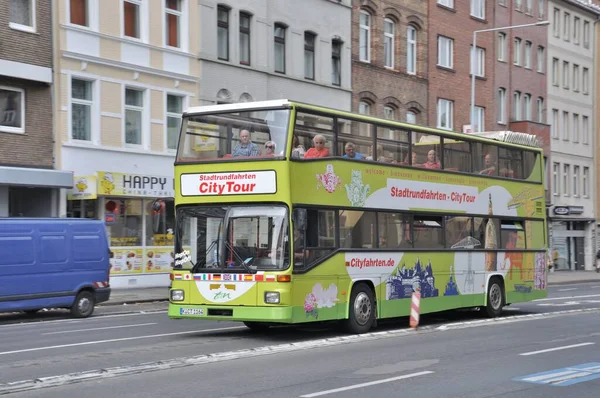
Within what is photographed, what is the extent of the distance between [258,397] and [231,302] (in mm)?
5893

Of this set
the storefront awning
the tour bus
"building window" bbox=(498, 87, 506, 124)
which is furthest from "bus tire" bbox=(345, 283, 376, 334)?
"building window" bbox=(498, 87, 506, 124)

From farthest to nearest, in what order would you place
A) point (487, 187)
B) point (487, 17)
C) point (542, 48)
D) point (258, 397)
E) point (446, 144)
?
point (542, 48) < point (487, 17) < point (487, 187) < point (446, 144) < point (258, 397)

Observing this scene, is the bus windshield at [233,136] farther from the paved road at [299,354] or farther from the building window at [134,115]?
the building window at [134,115]

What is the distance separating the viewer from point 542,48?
60969 millimetres

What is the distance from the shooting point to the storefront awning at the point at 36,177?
26781mm

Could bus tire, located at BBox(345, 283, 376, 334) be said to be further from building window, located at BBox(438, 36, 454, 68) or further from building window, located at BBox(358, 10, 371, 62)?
building window, located at BBox(438, 36, 454, 68)

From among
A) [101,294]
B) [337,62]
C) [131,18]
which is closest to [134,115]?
[131,18]

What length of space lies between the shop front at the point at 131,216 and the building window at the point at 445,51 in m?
20.7

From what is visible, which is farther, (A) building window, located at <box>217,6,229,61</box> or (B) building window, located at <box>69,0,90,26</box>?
(A) building window, located at <box>217,6,229,61</box>

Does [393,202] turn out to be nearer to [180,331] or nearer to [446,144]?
[446,144]

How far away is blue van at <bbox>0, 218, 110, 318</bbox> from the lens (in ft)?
69.9

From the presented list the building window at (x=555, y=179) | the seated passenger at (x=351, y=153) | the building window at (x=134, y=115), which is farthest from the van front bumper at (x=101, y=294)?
the building window at (x=555, y=179)

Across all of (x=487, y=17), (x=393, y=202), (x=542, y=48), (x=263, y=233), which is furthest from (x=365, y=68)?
(x=263, y=233)

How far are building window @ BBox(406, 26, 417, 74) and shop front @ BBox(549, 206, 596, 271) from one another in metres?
17.0
